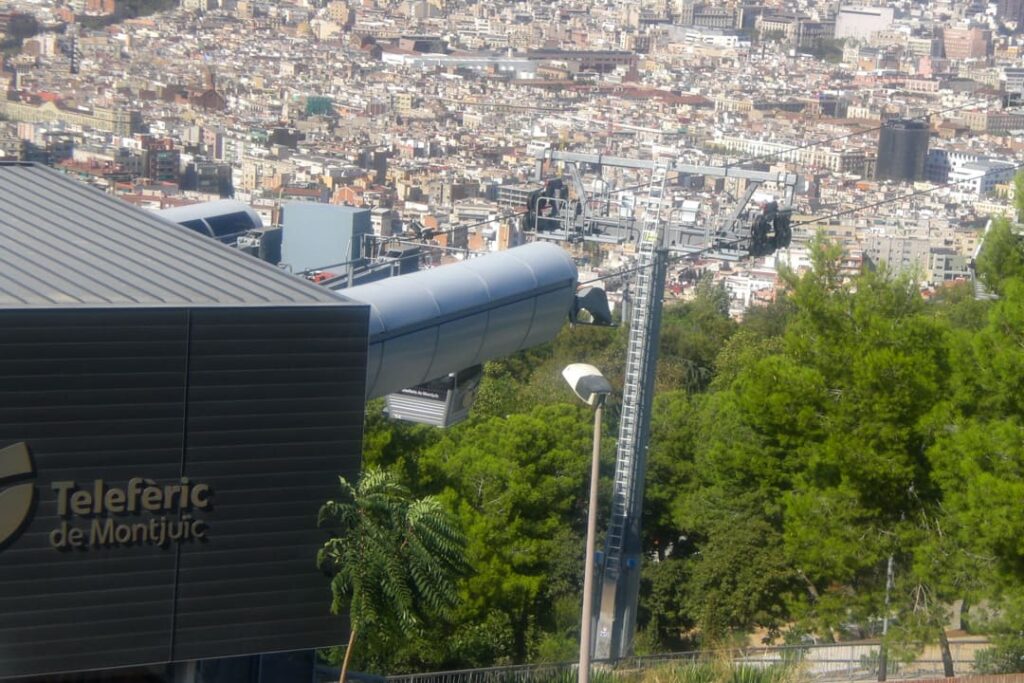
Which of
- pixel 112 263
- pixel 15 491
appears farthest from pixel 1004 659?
pixel 15 491

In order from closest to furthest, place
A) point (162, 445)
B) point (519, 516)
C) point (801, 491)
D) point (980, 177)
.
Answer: point (162, 445) < point (801, 491) < point (519, 516) < point (980, 177)

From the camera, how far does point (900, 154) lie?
253 ft

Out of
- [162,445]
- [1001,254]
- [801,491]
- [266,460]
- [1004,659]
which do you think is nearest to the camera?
[162,445]

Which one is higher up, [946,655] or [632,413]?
[632,413]

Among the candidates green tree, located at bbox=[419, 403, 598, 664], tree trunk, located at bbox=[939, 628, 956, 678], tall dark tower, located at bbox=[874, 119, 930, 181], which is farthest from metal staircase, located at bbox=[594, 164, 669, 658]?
tall dark tower, located at bbox=[874, 119, 930, 181]

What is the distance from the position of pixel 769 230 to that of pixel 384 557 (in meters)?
4.32

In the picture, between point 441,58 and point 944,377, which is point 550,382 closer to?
point 944,377

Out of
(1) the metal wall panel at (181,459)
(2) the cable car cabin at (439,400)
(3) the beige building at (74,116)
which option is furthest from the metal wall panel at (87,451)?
(3) the beige building at (74,116)

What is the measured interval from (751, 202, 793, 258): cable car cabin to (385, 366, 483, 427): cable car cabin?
5.95 feet

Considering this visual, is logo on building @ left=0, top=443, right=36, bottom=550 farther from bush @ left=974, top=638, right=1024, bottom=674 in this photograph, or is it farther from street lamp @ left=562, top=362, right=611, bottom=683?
bush @ left=974, top=638, right=1024, bottom=674

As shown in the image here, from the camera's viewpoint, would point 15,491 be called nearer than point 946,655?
Yes

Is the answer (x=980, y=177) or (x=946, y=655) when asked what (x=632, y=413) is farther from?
(x=980, y=177)

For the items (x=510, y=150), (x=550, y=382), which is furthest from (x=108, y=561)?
(x=510, y=150)

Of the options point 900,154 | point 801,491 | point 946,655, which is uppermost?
point 801,491
